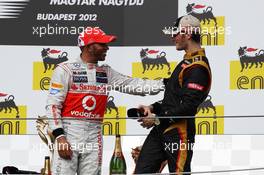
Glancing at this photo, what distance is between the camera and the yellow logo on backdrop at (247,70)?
229 inches

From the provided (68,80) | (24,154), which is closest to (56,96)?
(68,80)

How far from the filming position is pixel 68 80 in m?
4.93

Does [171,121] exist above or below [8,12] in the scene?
below

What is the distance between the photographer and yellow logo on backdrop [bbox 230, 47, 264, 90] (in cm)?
580

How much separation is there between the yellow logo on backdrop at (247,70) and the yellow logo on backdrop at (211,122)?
0.15 meters

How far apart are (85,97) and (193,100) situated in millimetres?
528

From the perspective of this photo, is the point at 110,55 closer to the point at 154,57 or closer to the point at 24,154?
the point at 154,57

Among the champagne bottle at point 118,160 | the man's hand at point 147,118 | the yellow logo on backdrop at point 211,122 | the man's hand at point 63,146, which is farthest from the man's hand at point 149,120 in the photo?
the yellow logo on backdrop at point 211,122

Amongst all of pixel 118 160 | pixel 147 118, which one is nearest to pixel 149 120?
pixel 147 118

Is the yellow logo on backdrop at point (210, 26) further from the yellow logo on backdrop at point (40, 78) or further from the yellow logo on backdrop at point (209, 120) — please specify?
the yellow logo on backdrop at point (40, 78)

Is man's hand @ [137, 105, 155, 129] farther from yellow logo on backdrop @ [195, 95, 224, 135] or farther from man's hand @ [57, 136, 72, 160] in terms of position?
yellow logo on backdrop @ [195, 95, 224, 135]

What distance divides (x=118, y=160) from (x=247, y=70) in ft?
2.82

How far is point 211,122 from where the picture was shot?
5.82m

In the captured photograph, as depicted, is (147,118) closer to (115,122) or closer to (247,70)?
(115,122)
